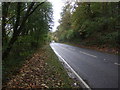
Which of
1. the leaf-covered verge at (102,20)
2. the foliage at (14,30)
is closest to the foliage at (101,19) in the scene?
the leaf-covered verge at (102,20)

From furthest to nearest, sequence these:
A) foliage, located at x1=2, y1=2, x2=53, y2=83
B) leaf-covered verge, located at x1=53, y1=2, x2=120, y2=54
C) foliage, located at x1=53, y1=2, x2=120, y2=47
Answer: foliage, located at x1=53, y1=2, x2=120, y2=47 < leaf-covered verge, located at x1=53, y1=2, x2=120, y2=54 < foliage, located at x1=2, y1=2, x2=53, y2=83

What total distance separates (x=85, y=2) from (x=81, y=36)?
13.1m

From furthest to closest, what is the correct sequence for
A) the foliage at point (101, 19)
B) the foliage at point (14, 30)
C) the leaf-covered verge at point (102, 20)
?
the foliage at point (101, 19), the leaf-covered verge at point (102, 20), the foliage at point (14, 30)

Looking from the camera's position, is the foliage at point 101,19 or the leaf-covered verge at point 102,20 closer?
the leaf-covered verge at point 102,20

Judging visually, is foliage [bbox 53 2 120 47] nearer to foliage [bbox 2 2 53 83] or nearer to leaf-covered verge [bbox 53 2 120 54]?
leaf-covered verge [bbox 53 2 120 54]

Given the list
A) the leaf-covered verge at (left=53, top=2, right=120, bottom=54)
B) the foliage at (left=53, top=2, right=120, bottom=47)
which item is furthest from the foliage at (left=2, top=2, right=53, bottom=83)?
the foliage at (left=53, top=2, right=120, bottom=47)

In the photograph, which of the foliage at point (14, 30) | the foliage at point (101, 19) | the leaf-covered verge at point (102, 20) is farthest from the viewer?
the foliage at point (101, 19)

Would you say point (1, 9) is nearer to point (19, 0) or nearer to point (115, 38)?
point (19, 0)

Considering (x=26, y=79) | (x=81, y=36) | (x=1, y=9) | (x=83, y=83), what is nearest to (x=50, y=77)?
(x=26, y=79)

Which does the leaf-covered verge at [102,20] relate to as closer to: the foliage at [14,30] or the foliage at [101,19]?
the foliage at [101,19]

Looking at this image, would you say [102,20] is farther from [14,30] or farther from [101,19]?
[14,30]

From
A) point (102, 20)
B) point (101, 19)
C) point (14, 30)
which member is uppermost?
point (101, 19)

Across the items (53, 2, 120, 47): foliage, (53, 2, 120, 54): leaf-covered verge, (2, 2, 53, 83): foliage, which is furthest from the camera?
(53, 2, 120, 47): foliage

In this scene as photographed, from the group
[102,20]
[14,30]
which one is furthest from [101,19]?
[14,30]
